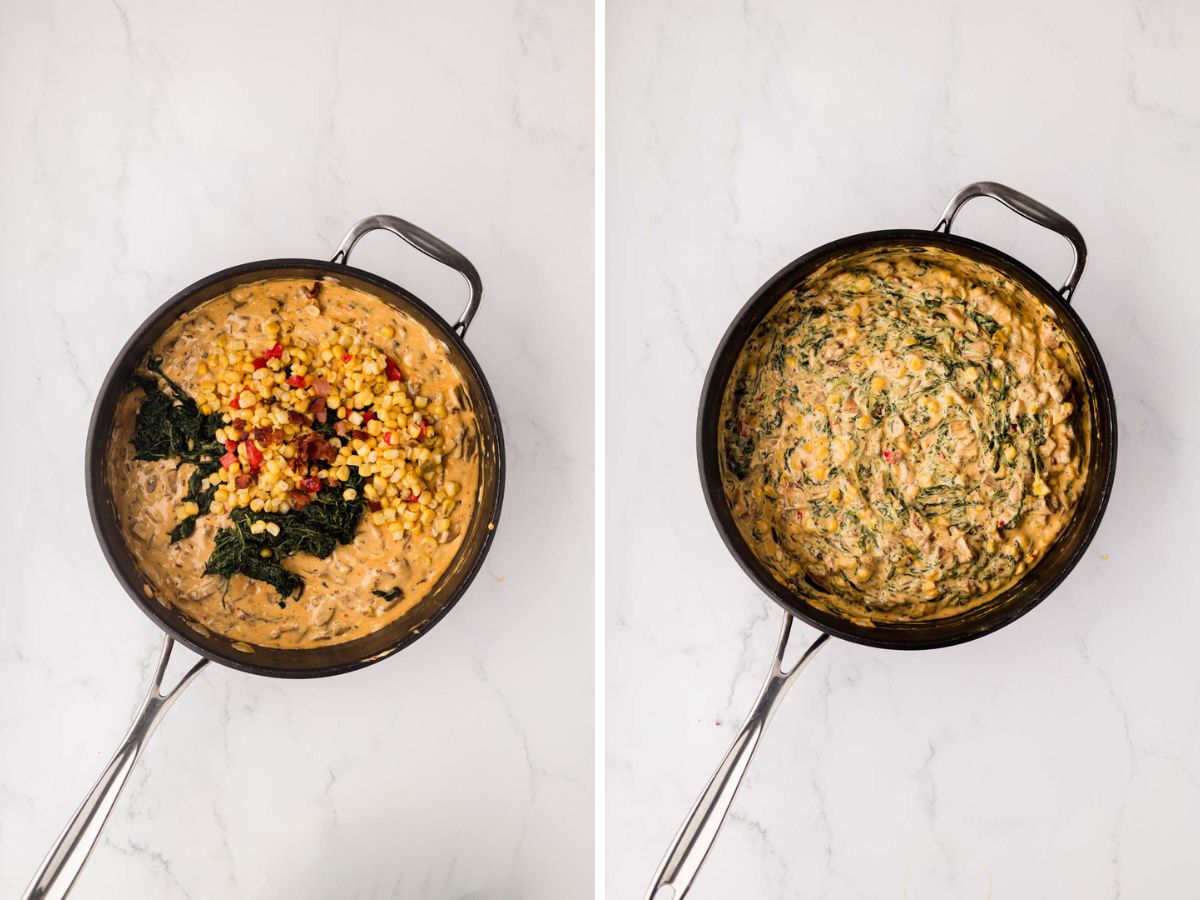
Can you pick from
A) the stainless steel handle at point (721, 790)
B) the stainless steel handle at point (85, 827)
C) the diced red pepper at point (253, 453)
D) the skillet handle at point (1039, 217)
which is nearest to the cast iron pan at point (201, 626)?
the stainless steel handle at point (85, 827)

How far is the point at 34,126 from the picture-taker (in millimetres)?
1710

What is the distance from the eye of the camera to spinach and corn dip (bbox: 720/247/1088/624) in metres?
1.59

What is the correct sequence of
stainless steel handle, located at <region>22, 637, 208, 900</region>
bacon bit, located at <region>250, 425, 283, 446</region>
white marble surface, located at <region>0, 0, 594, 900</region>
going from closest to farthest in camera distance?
stainless steel handle, located at <region>22, 637, 208, 900</region>, bacon bit, located at <region>250, 425, 283, 446</region>, white marble surface, located at <region>0, 0, 594, 900</region>

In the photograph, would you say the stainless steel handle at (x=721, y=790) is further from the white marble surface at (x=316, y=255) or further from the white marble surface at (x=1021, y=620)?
the white marble surface at (x=316, y=255)

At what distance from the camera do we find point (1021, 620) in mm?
1780

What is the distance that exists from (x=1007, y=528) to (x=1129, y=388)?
1.51 ft

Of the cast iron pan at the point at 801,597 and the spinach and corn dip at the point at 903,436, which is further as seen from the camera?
the spinach and corn dip at the point at 903,436

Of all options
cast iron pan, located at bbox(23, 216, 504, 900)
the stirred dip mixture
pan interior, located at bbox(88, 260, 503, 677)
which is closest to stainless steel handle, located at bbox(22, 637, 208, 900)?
cast iron pan, located at bbox(23, 216, 504, 900)

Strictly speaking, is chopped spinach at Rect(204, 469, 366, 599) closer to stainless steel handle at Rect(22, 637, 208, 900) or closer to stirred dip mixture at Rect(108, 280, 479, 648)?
stirred dip mixture at Rect(108, 280, 479, 648)

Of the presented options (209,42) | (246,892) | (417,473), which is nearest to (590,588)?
(417,473)

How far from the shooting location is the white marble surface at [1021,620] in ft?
5.79

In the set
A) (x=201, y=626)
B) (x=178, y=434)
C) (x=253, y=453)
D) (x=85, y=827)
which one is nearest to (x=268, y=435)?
(x=253, y=453)

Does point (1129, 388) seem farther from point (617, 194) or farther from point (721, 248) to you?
point (617, 194)

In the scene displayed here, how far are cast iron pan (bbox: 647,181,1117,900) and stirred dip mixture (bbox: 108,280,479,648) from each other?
523 millimetres
